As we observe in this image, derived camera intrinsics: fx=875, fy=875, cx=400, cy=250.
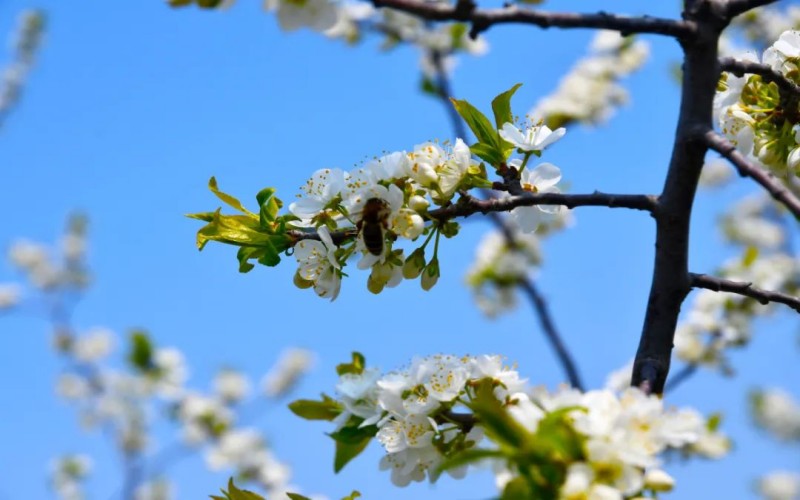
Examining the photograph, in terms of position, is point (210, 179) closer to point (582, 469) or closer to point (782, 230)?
point (582, 469)

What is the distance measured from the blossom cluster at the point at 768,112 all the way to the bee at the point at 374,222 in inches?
29.9

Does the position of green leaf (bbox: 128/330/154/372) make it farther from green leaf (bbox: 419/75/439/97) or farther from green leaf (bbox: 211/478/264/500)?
green leaf (bbox: 211/478/264/500)

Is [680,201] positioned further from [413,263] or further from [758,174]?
[413,263]

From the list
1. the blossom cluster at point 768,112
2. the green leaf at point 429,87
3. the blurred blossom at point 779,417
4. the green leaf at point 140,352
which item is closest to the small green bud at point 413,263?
the blossom cluster at point 768,112

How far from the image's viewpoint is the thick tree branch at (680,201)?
51.3 inches

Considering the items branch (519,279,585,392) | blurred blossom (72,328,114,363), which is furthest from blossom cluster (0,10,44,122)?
branch (519,279,585,392)

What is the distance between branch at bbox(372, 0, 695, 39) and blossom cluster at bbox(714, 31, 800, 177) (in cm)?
54

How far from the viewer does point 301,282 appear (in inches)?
64.6

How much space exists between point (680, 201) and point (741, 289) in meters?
0.26

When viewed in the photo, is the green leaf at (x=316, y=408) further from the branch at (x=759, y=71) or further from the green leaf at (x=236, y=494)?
the branch at (x=759, y=71)

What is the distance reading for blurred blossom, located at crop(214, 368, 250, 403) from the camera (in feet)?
26.6

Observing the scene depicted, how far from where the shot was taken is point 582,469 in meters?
1.00

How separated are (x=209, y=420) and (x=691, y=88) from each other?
22.0ft

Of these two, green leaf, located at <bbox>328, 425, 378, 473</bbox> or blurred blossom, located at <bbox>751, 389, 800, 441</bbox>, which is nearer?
green leaf, located at <bbox>328, 425, 378, 473</bbox>
